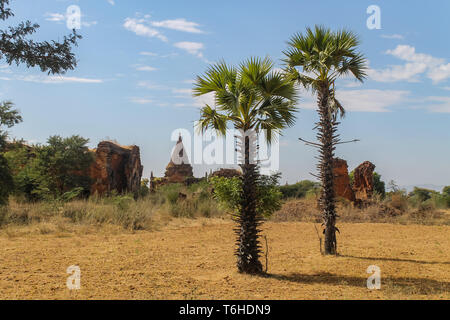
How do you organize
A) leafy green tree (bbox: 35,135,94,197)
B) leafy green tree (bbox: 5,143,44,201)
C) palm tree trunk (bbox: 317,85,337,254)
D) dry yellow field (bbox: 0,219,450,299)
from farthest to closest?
leafy green tree (bbox: 35,135,94,197), leafy green tree (bbox: 5,143,44,201), palm tree trunk (bbox: 317,85,337,254), dry yellow field (bbox: 0,219,450,299)

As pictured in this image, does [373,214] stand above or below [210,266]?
above

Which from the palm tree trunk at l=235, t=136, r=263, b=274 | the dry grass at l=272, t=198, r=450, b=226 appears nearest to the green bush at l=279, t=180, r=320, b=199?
the dry grass at l=272, t=198, r=450, b=226

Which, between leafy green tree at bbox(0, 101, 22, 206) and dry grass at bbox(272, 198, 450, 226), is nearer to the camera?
leafy green tree at bbox(0, 101, 22, 206)

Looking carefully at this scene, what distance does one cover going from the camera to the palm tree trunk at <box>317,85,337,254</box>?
10383 mm

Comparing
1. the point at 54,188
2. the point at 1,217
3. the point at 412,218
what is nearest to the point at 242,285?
the point at 1,217

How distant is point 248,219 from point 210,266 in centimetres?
188

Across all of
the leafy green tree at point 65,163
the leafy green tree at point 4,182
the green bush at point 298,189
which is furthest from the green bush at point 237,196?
the green bush at point 298,189

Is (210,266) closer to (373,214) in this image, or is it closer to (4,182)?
(4,182)

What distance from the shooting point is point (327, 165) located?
34.0 feet

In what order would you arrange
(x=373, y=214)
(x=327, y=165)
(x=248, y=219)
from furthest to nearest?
(x=373, y=214)
(x=327, y=165)
(x=248, y=219)

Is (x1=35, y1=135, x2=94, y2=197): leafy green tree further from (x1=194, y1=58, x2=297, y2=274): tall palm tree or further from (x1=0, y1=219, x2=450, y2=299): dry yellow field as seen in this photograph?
(x1=194, y1=58, x2=297, y2=274): tall palm tree

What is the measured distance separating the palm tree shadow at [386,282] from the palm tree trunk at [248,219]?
449mm

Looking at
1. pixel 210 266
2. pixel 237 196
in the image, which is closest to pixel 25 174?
pixel 210 266

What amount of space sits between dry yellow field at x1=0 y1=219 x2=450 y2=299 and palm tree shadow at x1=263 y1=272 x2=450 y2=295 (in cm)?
2
